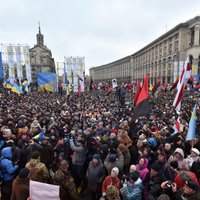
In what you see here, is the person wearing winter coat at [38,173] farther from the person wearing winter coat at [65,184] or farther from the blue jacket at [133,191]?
the blue jacket at [133,191]

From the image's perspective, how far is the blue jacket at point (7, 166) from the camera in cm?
371

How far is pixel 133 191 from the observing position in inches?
130

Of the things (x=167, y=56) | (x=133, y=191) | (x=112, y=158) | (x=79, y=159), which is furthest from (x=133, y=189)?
(x=167, y=56)

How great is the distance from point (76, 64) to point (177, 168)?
29574 mm

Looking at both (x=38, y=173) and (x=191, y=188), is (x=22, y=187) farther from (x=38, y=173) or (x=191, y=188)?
(x=191, y=188)

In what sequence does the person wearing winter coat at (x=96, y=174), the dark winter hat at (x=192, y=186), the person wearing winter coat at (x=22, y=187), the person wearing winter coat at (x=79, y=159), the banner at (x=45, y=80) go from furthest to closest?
the banner at (x=45, y=80)
the person wearing winter coat at (x=79, y=159)
the person wearing winter coat at (x=96, y=174)
the person wearing winter coat at (x=22, y=187)
the dark winter hat at (x=192, y=186)

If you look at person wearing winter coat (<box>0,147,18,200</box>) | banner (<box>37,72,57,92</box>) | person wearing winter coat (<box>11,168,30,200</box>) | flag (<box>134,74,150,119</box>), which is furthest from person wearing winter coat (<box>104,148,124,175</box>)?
banner (<box>37,72,57,92</box>)

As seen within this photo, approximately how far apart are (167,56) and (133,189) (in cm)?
5744

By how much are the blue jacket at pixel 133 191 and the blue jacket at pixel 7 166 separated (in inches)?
91.6

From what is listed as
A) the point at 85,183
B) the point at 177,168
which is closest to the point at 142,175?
the point at 177,168

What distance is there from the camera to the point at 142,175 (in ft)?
12.4

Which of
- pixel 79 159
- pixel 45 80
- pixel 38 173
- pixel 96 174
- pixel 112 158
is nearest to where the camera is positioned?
pixel 38 173

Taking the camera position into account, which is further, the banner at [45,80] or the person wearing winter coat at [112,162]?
the banner at [45,80]

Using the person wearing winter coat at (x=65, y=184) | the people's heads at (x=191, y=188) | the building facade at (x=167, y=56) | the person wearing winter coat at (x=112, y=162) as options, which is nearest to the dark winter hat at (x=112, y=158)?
→ the person wearing winter coat at (x=112, y=162)
